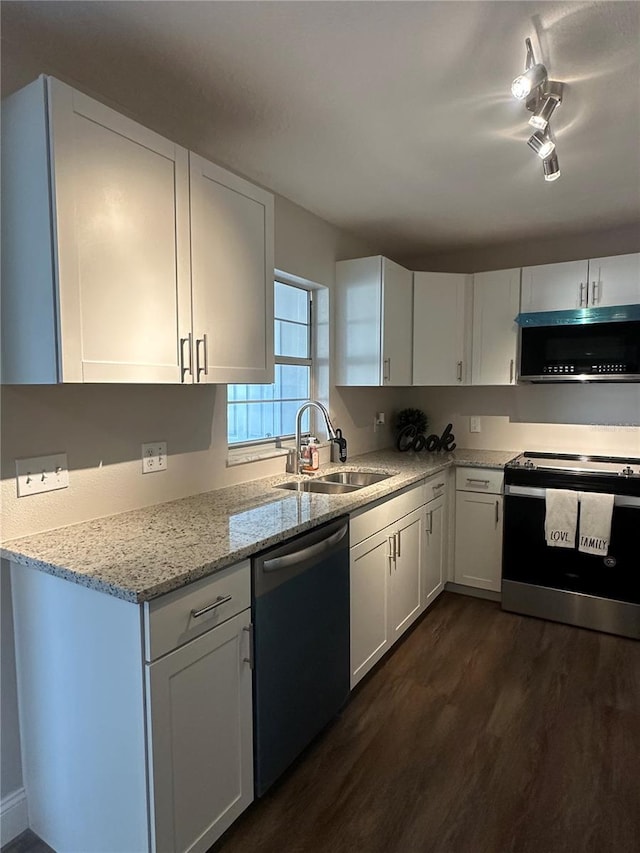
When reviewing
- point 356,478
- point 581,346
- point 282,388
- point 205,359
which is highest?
point 581,346

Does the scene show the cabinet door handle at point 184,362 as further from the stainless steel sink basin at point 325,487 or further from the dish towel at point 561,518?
the dish towel at point 561,518

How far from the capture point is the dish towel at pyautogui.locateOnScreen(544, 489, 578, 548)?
9.48ft

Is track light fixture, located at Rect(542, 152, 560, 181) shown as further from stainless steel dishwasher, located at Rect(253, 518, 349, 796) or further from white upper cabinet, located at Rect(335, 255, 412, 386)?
stainless steel dishwasher, located at Rect(253, 518, 349, 796)

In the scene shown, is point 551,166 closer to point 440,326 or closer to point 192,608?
point 440,326

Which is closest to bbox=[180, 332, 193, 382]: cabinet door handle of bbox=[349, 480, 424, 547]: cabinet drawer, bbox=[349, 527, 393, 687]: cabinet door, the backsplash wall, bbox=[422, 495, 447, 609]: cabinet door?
bbox=[349, 480, 424, 547]: cabinet drawer

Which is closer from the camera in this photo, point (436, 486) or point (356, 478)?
point (356, 478)

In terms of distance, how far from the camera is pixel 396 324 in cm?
330

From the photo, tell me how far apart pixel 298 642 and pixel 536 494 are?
1.85 meters

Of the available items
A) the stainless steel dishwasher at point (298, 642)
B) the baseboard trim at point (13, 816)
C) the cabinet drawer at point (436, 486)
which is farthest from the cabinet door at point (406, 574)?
the baseboard trim at point (13, 816)

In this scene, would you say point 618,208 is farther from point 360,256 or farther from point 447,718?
point 447,718

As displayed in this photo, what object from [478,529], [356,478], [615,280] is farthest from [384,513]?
[615,280]

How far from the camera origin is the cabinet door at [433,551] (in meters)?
3.04

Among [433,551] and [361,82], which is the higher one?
[361,82]

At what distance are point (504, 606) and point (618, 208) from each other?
2.44m
